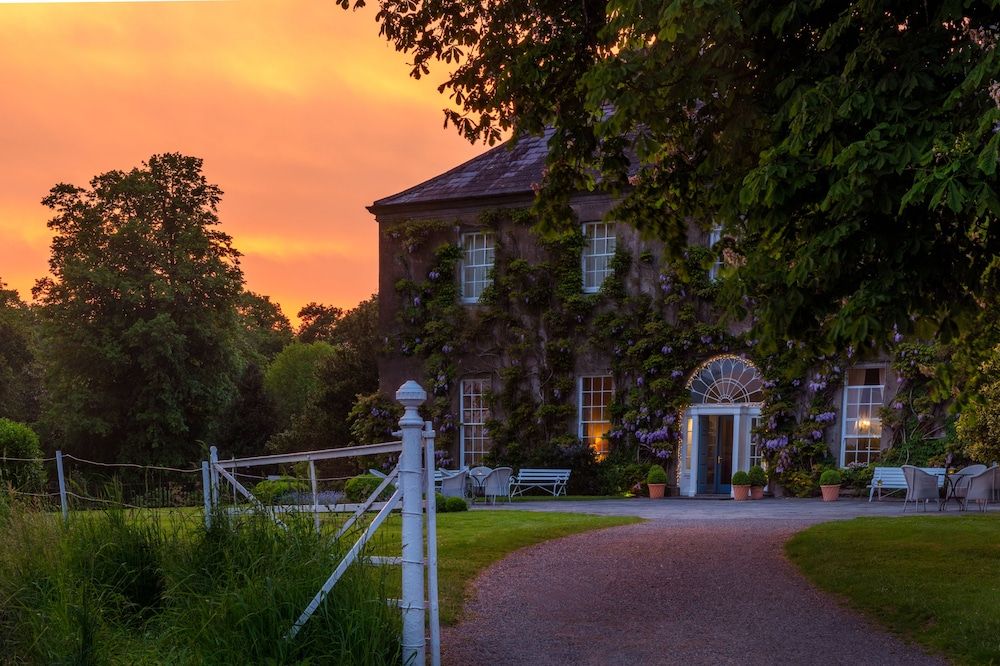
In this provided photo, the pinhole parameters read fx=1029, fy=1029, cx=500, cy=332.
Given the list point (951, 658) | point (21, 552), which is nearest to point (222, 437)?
point (21, 552)

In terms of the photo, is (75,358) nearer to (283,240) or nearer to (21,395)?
(283,240)

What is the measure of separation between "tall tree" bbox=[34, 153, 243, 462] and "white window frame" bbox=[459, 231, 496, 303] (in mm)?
11240

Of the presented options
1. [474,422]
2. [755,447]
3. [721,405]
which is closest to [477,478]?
[474,422]

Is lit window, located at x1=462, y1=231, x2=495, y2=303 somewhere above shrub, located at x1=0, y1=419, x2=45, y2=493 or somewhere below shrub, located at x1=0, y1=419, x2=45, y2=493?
above

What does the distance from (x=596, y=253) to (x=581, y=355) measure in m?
2.65

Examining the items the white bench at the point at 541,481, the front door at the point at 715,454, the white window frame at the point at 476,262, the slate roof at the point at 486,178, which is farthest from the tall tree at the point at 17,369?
the front door at the point at 715,454

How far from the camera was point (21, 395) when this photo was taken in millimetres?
46312

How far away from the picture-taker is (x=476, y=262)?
27547mm

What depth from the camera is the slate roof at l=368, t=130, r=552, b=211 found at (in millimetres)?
26891

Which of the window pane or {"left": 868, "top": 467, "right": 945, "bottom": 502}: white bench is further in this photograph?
the window pane

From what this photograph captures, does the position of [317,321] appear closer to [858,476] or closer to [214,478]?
[858,476]

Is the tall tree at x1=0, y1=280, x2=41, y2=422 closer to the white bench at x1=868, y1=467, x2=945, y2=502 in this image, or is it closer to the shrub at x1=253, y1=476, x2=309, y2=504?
the white bench at x1=868, y1=467, x2=945, y2=502

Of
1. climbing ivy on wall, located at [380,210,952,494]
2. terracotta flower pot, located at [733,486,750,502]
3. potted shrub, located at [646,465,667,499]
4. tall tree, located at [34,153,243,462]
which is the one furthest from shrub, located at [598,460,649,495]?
tall tree, located at [34,153,243,462]

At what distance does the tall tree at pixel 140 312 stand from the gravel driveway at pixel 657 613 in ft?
81.5
